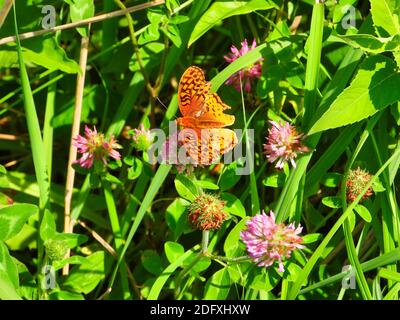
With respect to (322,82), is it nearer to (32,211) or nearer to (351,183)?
(351,183)

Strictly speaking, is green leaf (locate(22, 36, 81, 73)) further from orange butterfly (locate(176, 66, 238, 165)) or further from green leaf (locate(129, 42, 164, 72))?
orange butterfly (locate(176, 66, 238, 165))

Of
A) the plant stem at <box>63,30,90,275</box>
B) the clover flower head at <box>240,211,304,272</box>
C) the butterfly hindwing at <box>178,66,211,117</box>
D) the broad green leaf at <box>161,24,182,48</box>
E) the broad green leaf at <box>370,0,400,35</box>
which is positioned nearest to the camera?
the clover flower head at <box>240,211,304,272</box>

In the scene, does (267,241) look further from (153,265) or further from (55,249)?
(55,249)

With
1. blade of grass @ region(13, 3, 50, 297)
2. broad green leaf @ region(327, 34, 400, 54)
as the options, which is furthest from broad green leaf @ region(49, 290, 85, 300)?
broad green leaf @ region(327, 34, 400, 54)

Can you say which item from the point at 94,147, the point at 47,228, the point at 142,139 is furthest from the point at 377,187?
the point at 47,228
